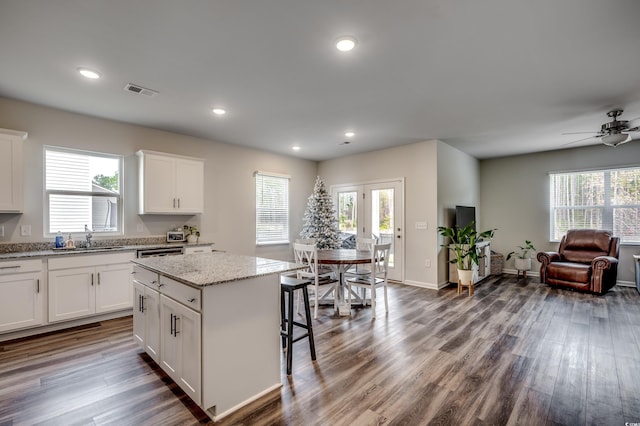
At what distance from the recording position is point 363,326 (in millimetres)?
3637

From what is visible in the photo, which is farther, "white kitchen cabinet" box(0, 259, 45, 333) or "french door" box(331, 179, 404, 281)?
"french door" box(331, 179, 404, 281)

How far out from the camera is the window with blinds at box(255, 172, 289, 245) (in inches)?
244

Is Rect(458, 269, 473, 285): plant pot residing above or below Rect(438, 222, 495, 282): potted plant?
below

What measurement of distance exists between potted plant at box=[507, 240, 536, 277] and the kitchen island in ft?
20.2

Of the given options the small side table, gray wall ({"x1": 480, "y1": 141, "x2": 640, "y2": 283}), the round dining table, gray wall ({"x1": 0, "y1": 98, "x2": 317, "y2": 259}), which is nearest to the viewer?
gray wall ({"x1": 0, "y1": 98, "x2": 317, "y2": 259})

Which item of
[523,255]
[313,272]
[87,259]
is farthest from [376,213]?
[87,259]

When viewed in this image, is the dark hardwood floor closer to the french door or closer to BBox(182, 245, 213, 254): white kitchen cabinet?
BBox(182, 245, 213, 254): white kitchen cabinet

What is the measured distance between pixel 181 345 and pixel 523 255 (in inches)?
283

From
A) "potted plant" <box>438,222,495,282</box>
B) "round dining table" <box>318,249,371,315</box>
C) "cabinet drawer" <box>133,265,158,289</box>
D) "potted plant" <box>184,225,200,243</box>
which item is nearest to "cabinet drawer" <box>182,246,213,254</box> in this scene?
"potted plant" <box>184,225,200,243</box>

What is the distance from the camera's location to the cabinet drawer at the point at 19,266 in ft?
10.3

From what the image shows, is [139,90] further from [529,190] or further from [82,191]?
[529,190]

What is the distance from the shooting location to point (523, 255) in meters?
6.73

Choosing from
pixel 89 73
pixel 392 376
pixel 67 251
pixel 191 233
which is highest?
pixel 89 73

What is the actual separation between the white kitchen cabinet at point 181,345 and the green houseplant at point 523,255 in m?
6.87
